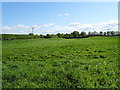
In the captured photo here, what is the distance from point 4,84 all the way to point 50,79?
2.47 meters

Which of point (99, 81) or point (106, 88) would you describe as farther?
point (99, 81)

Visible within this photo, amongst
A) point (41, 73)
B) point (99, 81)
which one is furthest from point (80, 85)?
point (41, 73)

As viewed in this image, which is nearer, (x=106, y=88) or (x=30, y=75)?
(x=106, y=88)

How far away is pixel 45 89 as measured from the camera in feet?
22.2

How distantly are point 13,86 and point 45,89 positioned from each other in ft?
5.55

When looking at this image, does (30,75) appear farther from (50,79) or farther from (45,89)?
(45,89)

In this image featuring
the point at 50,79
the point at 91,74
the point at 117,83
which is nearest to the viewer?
the point at 117,83

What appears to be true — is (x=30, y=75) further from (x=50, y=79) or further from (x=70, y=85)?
(x=70, y=85)

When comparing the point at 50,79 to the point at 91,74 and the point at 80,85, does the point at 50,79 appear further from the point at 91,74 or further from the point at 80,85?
the point at 91,74

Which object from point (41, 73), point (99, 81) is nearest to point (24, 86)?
point (41, 73)

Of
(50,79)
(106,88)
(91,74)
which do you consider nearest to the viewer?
(106,88)

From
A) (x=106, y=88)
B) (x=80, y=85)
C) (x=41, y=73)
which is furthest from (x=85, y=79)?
(x=41, y=73)

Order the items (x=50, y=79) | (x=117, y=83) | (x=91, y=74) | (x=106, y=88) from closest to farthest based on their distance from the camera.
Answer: (x=106, y=88) → (x=117, y=83) → (x=50, y=79) → (x=91, y=74)

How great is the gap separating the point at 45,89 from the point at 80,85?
178 cm
